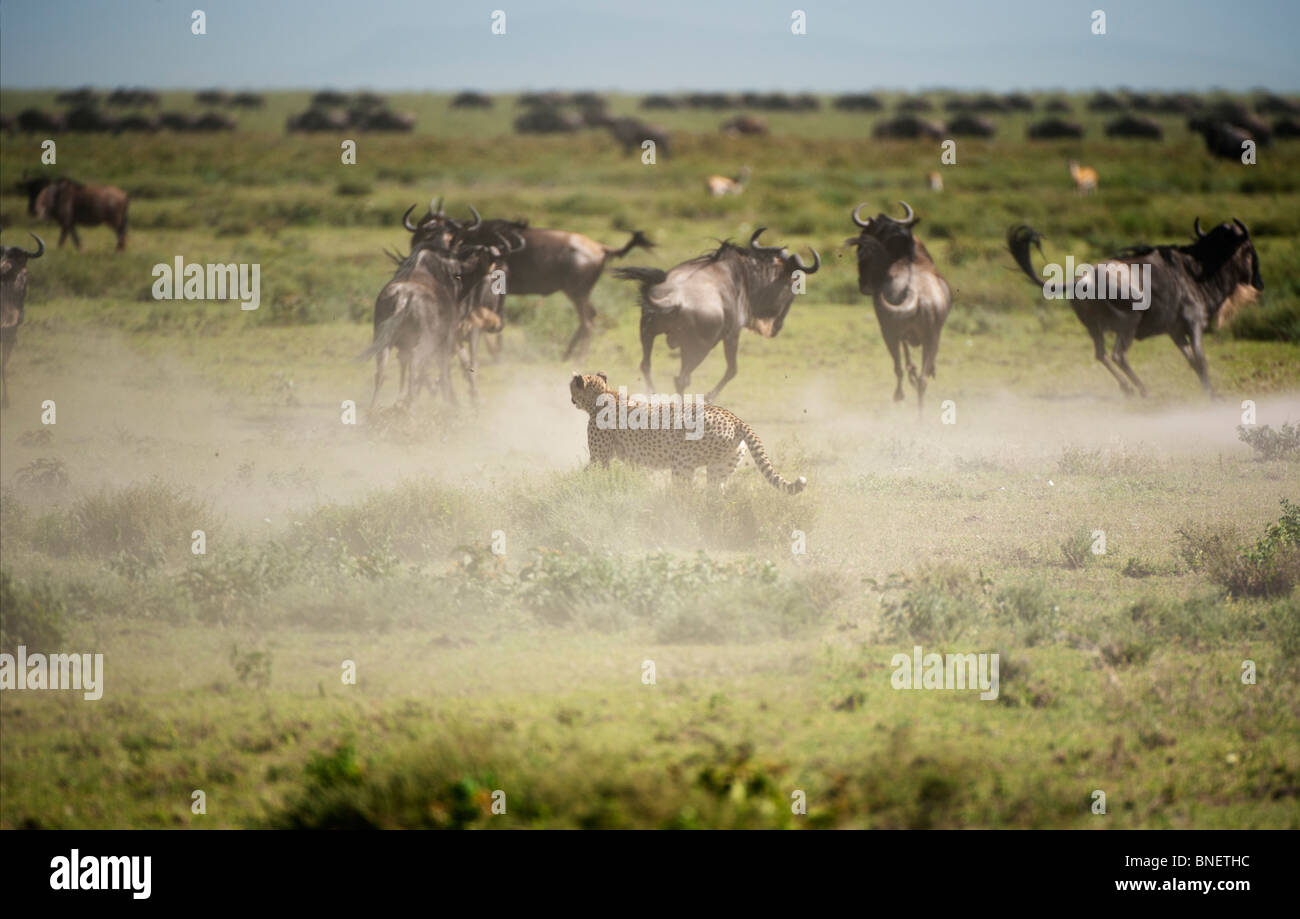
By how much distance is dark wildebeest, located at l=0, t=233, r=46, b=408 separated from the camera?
12883mm

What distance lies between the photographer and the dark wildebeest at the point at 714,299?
12469mm

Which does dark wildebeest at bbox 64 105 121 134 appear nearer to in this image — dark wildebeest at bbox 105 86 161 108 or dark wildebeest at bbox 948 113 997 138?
dark wildebeest at bbox 105 86 161 108

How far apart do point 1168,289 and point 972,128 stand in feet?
215

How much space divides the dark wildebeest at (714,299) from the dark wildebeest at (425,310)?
2.00 m

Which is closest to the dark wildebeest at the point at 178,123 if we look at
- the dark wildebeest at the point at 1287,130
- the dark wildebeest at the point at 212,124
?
the dark wildebeest at the point at 212,124

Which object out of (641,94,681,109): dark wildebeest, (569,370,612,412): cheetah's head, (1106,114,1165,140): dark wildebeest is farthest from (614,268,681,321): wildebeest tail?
(641,94,681,109): dark wildebeest

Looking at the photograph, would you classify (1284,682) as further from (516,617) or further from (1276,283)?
(1276,283)

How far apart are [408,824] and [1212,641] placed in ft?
16.3

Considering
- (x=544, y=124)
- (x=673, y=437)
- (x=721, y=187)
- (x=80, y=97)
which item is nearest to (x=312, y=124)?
(x=544, y=124)

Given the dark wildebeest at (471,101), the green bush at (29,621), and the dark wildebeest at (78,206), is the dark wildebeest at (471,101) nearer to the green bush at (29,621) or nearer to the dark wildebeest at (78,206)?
the dark wildebeest at (78,206)

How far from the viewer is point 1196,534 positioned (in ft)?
30.3

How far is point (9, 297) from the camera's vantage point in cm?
1298

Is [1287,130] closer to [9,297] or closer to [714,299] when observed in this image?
[714,299]
